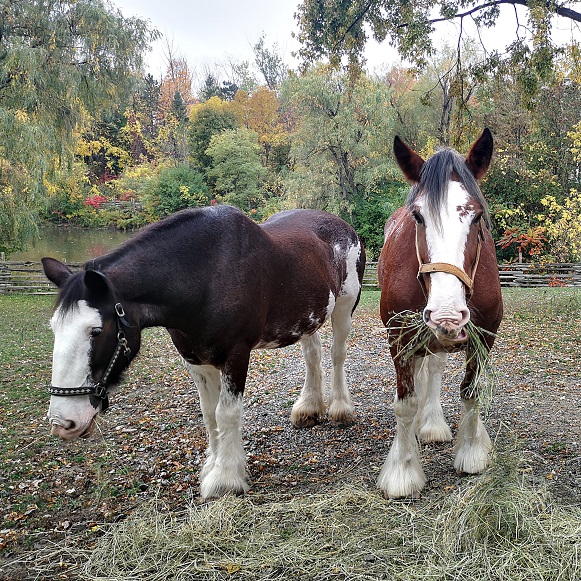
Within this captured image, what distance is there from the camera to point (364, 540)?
2.77m

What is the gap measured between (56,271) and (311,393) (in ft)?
9.36

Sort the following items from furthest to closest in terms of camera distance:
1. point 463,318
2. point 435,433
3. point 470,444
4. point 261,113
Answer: point 261,113 < point 435,433 < point 470,444 < point 463,318

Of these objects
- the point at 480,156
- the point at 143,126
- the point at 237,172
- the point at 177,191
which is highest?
the point at 143,126

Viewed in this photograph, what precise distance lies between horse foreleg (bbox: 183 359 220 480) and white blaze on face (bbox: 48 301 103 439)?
106cm

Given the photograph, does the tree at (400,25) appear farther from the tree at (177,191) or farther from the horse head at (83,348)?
the tree at (177,191)

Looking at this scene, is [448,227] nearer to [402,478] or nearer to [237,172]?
[402,478]

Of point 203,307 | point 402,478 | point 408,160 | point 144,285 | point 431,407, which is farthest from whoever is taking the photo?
point 431,407

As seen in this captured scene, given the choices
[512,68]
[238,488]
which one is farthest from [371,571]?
[512,68]

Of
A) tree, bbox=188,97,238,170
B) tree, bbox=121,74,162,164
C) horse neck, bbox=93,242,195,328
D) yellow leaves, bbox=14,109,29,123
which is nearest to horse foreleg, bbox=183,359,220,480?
horse neck, bbox=93,242,195,328

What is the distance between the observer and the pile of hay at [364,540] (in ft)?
8.03

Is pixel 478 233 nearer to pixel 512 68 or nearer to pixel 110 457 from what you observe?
pixel 110 457

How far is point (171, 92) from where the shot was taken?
44062mm

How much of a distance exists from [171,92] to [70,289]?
46.3 m

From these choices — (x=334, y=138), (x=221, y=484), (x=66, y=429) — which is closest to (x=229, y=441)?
(x=221, y=484)
